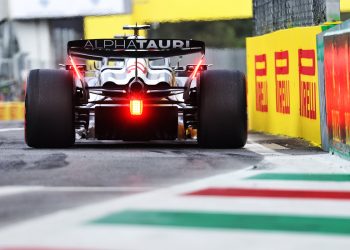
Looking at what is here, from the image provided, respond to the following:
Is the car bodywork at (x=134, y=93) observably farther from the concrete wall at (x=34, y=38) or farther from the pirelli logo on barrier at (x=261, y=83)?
the concrete wall at (x=34, y=38)

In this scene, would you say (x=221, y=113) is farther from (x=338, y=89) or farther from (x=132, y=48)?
(x=338, y=89)

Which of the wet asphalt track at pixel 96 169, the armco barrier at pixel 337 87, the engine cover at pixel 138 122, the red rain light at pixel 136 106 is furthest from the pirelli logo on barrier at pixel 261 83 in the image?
the red rain light at pixel 136 106

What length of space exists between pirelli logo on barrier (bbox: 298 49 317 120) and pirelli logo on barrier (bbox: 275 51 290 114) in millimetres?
1044

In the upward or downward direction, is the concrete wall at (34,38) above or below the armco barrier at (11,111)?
above

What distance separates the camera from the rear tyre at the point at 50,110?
42.8ft

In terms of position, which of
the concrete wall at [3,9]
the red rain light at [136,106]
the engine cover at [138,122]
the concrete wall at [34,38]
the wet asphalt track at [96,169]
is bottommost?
the wet asphalt track at [96,169]

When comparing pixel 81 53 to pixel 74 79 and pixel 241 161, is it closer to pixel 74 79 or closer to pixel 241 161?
pixel 74 79

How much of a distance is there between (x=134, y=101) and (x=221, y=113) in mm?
963

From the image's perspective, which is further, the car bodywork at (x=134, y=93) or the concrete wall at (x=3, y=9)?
the concrete wall at (x=3, y=9)

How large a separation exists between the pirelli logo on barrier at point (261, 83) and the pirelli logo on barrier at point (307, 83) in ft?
10.6

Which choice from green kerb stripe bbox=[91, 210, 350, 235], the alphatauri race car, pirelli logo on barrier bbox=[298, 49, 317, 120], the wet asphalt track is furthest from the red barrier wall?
green kerb stripe bbox=[91, 210, 350, 235]

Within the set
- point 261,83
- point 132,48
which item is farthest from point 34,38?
point 132,48

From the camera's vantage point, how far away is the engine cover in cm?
1316

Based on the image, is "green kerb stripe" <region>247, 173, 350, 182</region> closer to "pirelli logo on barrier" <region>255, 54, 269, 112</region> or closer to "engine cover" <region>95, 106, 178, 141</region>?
"engine cover" <region>95, 106, 178, 141</region>
